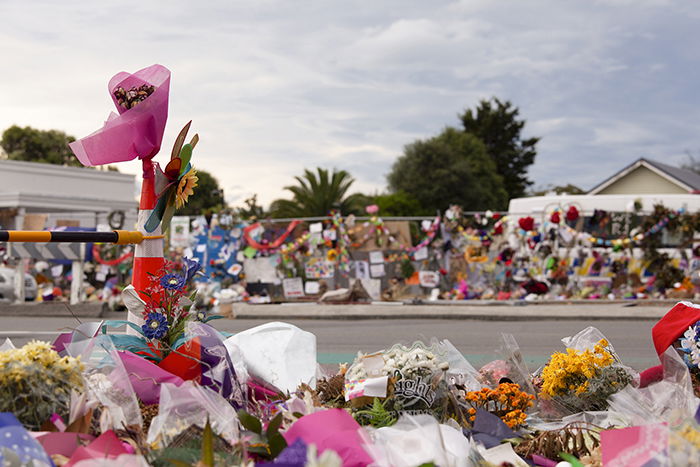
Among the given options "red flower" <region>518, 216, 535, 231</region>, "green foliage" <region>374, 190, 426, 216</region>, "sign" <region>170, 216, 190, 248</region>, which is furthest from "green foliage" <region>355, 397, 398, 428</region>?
"green foliage" <region>374, 190, 426, 216</region>

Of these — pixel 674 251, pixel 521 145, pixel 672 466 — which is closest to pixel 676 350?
pixel 672 466

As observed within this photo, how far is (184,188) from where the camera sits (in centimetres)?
439

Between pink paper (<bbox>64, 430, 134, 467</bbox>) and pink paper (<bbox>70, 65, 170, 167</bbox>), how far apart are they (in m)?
2.00

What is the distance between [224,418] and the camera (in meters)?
2.82

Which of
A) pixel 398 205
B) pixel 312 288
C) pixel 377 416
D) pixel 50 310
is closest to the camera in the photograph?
pixel 377 416

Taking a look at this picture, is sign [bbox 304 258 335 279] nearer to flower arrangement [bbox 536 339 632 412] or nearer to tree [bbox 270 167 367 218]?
flower arrangement [bbox 536 339 632 412]

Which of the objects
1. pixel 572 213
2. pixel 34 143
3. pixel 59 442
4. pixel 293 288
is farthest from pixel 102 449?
pixel 34 143

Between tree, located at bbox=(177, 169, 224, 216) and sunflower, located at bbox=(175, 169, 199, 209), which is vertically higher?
tree, located at bbox=(177, 169, 224, 216)

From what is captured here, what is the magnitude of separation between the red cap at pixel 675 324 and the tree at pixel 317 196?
35.7 m

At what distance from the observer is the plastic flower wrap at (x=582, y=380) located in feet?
12.8

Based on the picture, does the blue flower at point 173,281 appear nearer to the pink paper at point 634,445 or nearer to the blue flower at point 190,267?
the blue flower at point 190,267

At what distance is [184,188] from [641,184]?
130 feet

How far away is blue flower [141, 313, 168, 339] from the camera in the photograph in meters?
3.82

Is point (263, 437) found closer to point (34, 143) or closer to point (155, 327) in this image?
point (155, 327)
